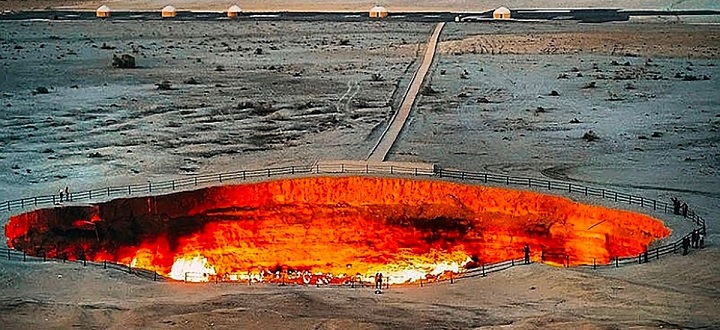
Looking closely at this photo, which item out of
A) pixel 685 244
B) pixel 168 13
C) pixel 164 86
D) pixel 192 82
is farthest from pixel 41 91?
pixel 168 13

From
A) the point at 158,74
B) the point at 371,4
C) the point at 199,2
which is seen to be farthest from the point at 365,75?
the point at 199,2

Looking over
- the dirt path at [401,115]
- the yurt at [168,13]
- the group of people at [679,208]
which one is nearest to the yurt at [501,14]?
the yurt at [168,13]

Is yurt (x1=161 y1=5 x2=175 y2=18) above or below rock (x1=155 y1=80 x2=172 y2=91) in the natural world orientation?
below

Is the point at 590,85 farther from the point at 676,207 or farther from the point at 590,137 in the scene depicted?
the point at 676,207

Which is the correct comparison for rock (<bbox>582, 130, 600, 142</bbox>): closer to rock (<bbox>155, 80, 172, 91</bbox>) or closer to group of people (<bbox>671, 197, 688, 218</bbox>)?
group of people (<bbox>671, 197, 688, 218</bbox>)

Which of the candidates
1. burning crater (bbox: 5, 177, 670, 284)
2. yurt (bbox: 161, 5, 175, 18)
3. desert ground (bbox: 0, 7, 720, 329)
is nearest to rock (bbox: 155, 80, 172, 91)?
desert ground (bbox: 0, 7, 720, 329)

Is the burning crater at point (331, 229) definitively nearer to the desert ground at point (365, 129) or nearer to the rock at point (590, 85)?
the desert ground at point (365, 129)
